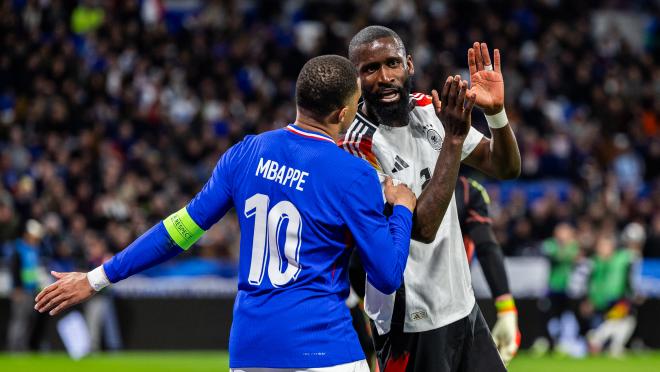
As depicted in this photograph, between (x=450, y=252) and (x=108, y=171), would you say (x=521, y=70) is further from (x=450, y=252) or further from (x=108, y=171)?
(x=450, y=252)

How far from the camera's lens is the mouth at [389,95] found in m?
5.16

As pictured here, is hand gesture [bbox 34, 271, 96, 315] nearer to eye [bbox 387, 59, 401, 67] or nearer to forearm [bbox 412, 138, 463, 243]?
forearm [bbox 412, 138, 463, 243]

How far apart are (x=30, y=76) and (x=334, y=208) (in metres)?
15.4

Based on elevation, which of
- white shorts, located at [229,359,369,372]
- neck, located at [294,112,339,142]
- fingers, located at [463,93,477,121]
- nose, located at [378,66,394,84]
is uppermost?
nose, located at [378,66,394,84]

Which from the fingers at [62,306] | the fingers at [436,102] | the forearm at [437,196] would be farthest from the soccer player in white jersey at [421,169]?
the fingers at [62,306]

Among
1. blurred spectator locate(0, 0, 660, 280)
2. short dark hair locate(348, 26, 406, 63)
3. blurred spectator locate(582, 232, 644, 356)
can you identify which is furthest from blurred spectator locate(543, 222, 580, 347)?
short dark hair locate(348, 26, 406, 63)

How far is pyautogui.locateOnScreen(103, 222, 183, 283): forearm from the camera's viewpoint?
4516 millimetres

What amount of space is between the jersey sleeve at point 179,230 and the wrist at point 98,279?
0.14 feet

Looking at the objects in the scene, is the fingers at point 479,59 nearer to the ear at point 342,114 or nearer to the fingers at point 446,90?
the fingers at point 446,90

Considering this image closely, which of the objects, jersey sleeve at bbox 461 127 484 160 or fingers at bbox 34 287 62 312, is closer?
fingers at bbox 34 287 62 312

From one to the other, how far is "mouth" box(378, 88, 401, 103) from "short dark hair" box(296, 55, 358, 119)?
717mm

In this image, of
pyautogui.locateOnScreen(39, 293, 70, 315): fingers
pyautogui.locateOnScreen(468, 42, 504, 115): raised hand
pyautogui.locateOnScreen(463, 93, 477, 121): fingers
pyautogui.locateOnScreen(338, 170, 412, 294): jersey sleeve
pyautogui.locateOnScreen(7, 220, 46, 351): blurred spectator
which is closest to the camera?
pyautogui.locateOnScreen(338, 170, 412, 294): jersey sleeve

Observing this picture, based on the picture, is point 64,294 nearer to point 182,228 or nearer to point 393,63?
point 182,228

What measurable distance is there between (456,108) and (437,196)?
40 centimetres
